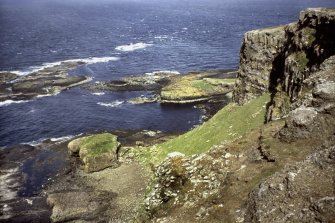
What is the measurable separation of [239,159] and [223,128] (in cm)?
3011

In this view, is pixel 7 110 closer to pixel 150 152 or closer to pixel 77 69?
pixel 77 69

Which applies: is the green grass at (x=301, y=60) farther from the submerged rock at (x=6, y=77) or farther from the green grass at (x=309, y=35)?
the submerged rock at (x=6, y=77)

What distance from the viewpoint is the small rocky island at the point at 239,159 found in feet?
55.4

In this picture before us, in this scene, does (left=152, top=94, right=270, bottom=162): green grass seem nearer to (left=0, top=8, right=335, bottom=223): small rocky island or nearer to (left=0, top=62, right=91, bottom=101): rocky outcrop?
(left=0, top=8, right=335, bottom=223): small rocky island

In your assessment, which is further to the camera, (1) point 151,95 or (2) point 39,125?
(1) point 151,95

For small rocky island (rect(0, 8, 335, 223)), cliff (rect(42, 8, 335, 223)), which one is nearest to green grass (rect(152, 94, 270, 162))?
small rocky island (rect(0, 8, 335, 223))

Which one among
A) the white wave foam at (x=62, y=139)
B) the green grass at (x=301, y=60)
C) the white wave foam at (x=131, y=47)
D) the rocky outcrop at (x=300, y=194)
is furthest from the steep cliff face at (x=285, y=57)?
the white wave foam at (x=131, y=47)

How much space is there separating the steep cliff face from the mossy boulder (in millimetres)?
22431

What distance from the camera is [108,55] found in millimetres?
150875

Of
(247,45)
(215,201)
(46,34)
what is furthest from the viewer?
(46,34)

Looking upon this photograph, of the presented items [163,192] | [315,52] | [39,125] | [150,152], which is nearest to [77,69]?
[39,125]

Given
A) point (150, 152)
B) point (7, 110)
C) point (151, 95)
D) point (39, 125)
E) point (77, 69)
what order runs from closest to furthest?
point (150, 152)
point (39, 125)
point (7, 110)
point (151, 95)
point (77, 69)

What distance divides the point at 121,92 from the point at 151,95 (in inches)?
362

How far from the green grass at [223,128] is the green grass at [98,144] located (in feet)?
29.1
